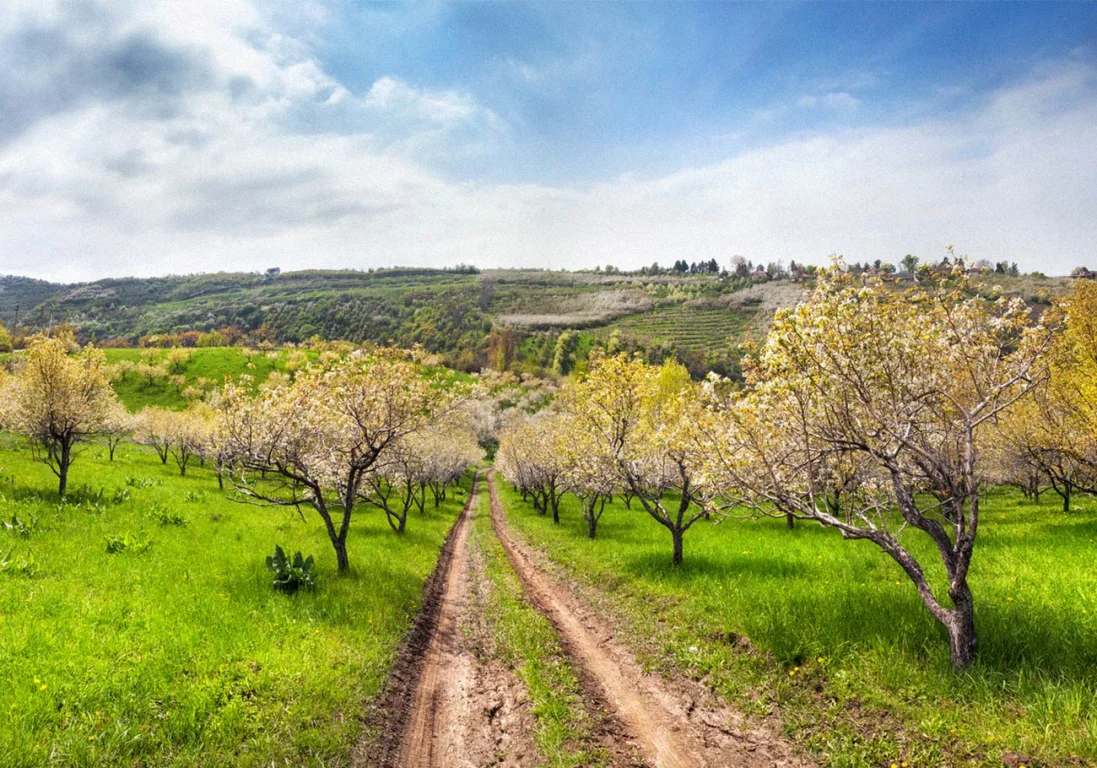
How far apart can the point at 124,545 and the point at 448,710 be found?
1575cm

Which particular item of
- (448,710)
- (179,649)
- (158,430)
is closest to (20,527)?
(179,649)

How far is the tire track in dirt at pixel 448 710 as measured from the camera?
28.3 feet

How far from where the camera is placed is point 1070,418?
79.5 ft

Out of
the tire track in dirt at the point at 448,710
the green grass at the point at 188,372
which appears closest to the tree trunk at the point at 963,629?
the tire track in dirt at the point at 448,710

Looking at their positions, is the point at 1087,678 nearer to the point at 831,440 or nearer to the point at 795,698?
the point at 795,698

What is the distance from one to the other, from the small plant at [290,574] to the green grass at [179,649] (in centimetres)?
42

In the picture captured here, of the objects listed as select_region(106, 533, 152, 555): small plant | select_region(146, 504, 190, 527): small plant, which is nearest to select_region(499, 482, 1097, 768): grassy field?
select_region(106, 533, 152, 555): small plant

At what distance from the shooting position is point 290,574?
15.6 metres

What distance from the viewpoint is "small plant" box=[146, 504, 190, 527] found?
23.6m

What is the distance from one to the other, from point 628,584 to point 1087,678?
39.7 feet

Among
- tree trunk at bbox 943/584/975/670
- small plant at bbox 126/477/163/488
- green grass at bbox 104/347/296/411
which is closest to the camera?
tree trunk at bbox 943/584/975/670

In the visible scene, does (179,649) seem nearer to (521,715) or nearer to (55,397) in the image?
(521,715)

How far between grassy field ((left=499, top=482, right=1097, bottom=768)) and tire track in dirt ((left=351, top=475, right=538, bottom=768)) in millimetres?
4098

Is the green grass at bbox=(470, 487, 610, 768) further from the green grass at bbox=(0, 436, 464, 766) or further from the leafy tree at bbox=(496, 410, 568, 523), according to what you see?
the leafy tree at bbox=(496, 410, 568, 523)
